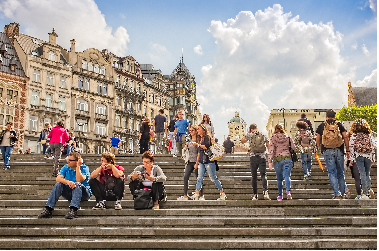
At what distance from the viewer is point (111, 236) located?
24.5 feet

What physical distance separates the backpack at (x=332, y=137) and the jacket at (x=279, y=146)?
2.63ft

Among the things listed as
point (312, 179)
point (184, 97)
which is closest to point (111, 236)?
point (312, 179)

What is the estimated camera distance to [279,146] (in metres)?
9.84

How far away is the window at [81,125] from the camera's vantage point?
1988 inches

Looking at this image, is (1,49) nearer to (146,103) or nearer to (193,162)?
(146,103)

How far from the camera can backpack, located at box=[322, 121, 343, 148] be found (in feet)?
32.1

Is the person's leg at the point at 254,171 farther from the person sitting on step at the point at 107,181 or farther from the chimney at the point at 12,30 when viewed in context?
the chimney at the point at 12,30

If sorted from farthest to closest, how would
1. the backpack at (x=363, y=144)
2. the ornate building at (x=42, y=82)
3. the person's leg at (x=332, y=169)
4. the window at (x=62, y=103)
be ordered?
the window at (x=62, y=103) → the ornate building at (x=42, y=82) → the person's leg at (x=332, y=169) → the backpack at (x=363, y=144)

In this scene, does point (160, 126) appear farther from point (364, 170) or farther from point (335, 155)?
point (364, 170)

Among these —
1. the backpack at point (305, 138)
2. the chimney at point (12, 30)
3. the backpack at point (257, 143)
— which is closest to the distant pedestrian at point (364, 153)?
the backpack at point (257, 143)

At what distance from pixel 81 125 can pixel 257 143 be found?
43.5 metres

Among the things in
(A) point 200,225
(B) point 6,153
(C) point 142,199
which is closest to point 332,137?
(A) point 200,225

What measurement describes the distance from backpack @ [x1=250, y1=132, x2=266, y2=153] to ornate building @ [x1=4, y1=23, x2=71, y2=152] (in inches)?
1535

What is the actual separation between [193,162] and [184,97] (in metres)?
63.6
